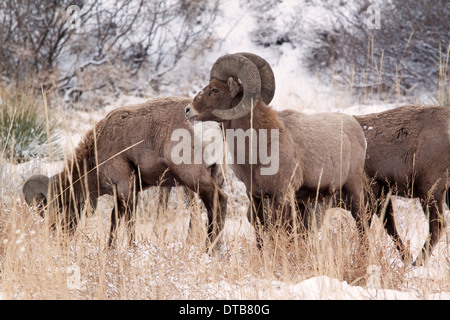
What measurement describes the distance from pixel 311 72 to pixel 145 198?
10.1 meters

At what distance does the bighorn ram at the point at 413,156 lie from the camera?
6402mm

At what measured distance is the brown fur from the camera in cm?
569

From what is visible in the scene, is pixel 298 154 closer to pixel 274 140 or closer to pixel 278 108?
pixel 274 140

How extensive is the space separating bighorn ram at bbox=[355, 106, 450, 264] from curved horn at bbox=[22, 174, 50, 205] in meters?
3.35

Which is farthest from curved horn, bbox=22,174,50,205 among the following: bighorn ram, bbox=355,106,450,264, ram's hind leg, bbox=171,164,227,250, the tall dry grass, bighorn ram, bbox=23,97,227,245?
bighorn ram, bbox=355,106,450,264

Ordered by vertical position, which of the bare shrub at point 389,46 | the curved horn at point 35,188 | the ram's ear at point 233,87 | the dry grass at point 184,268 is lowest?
the dry grass at point 184,268

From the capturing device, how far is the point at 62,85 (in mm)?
15117

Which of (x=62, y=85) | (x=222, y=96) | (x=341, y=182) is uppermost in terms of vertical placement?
(x=62, y=85)

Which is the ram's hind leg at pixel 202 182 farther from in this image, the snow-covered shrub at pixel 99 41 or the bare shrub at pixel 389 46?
the bare shrub at pixel 389 46

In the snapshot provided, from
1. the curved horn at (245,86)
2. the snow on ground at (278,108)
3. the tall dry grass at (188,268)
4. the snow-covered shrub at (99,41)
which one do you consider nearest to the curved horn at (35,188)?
the snow on ground at (278,108)

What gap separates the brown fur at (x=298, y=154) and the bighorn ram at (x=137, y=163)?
62cm

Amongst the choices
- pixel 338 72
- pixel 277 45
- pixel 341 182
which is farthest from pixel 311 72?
pixel 341 182

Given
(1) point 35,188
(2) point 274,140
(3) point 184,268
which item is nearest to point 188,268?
(3) point 184,268
